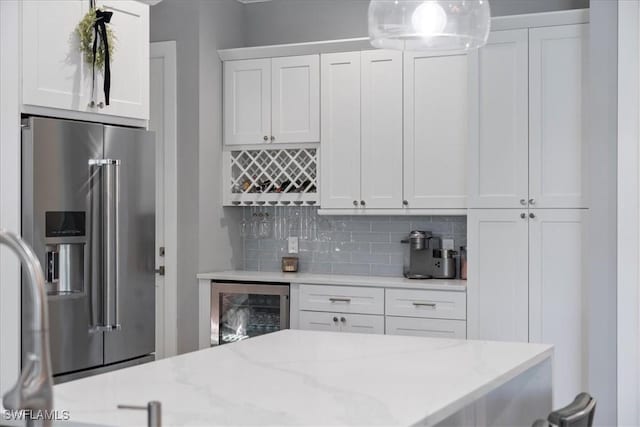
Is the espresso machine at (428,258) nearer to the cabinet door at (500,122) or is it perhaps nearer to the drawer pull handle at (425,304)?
the drawer pull handle at (425,304)

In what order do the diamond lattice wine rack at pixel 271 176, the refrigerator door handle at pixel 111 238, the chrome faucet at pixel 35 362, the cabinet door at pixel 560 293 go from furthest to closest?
1. the diamond lattice wine rack at pixel 271 176
2. the cabinet door at pixel 560 293
3. the refrigerator door handle at pixel 111 238
4. the chrome faucet at pixel 35 362

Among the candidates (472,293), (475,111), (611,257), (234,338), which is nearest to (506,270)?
(472,293)

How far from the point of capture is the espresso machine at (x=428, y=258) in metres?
5.30

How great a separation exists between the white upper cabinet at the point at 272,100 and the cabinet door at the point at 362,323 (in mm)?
1168

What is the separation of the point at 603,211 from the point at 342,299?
1.64 m

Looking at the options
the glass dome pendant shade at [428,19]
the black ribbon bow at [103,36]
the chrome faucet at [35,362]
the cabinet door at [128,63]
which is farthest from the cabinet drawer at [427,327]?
the chrome faucet at [35,362]

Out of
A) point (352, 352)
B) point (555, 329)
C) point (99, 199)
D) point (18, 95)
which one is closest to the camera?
point (352, 352)

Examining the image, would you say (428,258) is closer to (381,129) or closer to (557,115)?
(381,129)

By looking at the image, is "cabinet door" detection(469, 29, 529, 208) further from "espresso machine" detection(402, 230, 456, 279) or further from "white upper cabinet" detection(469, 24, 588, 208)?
"espresso machine" detection(402, 230, 456, 279)

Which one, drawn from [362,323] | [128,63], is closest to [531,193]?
[362,323]

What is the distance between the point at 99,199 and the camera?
4039mm

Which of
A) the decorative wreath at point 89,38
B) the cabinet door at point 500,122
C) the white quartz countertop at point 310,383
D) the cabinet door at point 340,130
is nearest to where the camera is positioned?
the white quartz countertop at point 310,383
